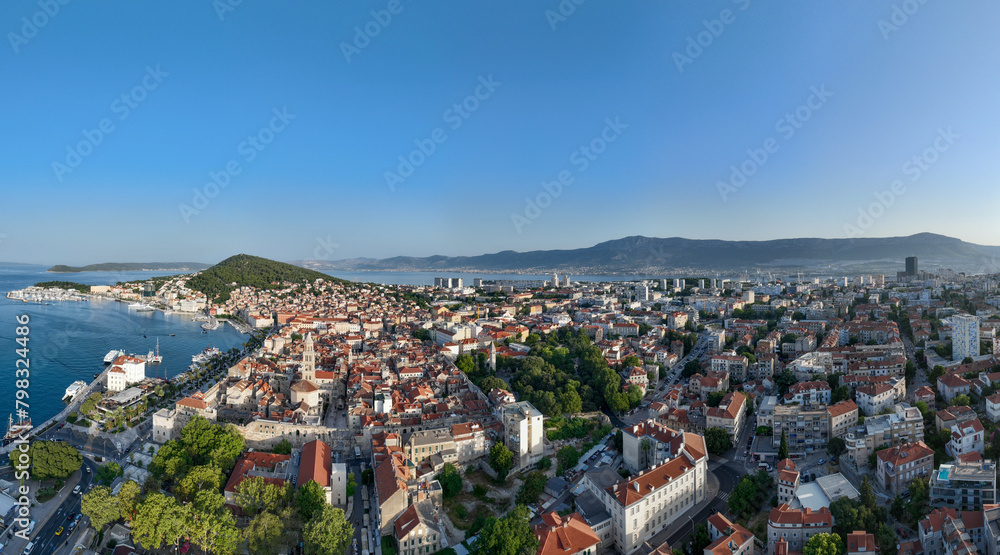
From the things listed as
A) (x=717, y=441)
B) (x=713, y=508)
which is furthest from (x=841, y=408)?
(x=713, y=508)

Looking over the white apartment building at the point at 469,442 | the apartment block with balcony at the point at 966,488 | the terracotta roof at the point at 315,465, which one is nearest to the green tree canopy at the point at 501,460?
the white apartment building at the point at 469,442

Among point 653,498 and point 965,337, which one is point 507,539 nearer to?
point 653,498

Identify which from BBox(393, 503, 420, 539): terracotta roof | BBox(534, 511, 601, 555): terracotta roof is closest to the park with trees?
BBox(393, 503, 420, 539): terracotta roof

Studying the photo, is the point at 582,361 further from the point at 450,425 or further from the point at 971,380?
the point at 971,380

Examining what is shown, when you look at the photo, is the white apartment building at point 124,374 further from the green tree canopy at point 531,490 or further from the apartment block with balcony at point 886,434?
the apartment block with balcony at point 886,434

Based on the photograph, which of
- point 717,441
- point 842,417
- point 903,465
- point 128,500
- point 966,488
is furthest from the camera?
point 842,417
